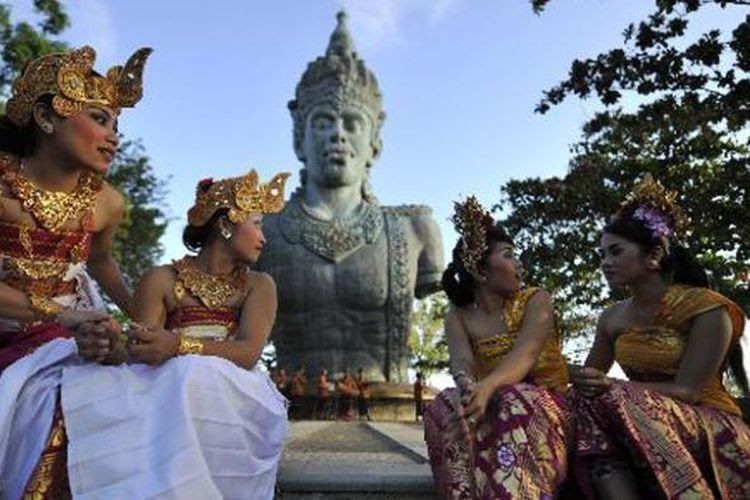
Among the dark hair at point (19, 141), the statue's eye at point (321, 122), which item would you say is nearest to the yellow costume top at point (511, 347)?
the dark hair at point (19, 141)

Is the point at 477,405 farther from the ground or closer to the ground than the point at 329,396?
closer to the ground

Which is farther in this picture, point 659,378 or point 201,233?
point 201,233

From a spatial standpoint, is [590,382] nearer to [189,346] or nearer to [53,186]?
[189,346]

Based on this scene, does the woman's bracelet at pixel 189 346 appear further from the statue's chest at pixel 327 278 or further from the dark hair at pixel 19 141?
the statue's chest at pixel 327 278

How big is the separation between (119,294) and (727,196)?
248 inches

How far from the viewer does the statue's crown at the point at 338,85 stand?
12.0 m

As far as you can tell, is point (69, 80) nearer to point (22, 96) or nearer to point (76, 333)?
point (22, 96)

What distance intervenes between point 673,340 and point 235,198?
180 centimetres

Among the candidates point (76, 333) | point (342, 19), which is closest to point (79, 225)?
point (76, 333)

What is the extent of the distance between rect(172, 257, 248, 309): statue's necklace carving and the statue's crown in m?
8.76

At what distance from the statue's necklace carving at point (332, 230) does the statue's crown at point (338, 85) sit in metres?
1.49

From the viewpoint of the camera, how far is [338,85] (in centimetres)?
1203

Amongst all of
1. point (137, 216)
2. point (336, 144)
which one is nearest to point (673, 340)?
point (336, 144)

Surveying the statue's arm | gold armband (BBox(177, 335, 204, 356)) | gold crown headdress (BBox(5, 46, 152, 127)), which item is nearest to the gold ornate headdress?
gold crown headdress (BBox(5, 46, 152, 127))
